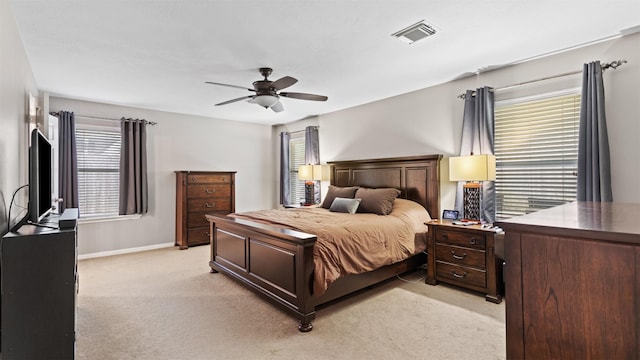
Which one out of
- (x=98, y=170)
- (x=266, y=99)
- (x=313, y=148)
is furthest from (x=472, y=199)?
(x=98, y=170)

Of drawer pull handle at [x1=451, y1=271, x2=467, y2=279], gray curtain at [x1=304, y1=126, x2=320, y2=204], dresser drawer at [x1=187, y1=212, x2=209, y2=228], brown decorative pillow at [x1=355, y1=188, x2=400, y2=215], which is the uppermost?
gray curtain at [x1=304, y1=126, x2=320, y2=204]

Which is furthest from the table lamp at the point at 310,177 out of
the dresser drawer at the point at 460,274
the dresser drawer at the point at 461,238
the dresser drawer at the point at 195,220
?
the dresser drawer at the point at 460,274

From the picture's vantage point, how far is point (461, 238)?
325 centimetres

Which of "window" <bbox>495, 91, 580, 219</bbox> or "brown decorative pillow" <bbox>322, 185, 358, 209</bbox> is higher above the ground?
"window" <bbox>495, 91, 580, 219</bbox>

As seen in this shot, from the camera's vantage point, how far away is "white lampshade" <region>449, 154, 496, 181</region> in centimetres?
321

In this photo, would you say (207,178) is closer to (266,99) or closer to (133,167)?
(133,167)

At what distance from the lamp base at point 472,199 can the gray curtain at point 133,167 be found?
4861mm

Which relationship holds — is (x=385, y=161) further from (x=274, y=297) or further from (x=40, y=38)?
(x=40, y=38)

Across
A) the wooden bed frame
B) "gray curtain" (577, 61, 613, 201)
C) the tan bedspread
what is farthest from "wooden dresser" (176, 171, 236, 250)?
"gray curtain" (577, 61, 613, 201)

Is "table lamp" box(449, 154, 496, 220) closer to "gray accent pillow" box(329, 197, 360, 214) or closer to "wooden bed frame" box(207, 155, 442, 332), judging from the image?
"wooden bed frame" box(207, 155, 442, 332)

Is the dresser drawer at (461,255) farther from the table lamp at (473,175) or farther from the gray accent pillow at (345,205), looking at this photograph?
the gray accent pillow at (345,205)

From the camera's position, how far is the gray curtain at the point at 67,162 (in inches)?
175

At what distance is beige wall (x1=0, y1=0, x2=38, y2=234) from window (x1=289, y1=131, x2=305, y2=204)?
4228 millimetres

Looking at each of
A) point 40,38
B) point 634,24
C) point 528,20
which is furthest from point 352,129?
point 40,38
